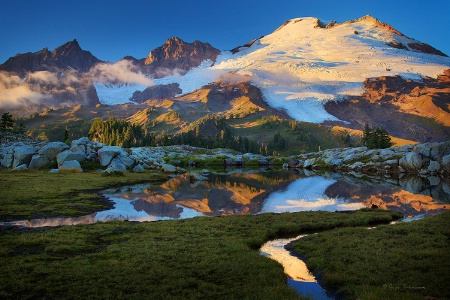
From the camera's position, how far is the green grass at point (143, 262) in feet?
52.9

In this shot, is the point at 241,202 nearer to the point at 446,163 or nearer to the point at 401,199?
the point at 401,199

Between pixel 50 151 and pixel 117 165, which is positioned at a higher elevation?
pixel 50 151

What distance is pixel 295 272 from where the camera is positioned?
20812 mm

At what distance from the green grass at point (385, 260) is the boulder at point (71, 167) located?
254 ft

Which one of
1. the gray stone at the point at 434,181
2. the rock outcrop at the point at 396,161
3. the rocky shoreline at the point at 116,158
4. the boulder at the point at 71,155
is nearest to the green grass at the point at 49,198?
the rocky shoreline at the point at 116,158

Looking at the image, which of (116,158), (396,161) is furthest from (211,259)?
(396,161)

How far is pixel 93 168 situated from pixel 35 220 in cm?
6493

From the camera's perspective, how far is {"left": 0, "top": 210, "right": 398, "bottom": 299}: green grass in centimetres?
1611

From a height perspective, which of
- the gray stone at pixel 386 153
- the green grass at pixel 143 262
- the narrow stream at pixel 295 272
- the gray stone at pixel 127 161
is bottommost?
the narrow stream at pixel 295 272

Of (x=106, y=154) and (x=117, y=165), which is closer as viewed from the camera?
(x=117, y=165)

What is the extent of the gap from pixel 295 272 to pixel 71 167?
8203 centimetres

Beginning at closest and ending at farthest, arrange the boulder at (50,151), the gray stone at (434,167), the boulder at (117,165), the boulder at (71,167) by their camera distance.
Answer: the boulder at (71,167) < the boulder at (50,151) < the boulder at (117,165) < the gray stone at (434,167)

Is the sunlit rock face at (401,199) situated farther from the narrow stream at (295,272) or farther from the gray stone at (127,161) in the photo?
the gray stone at (127,161)

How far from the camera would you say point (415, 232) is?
26.3 meters
